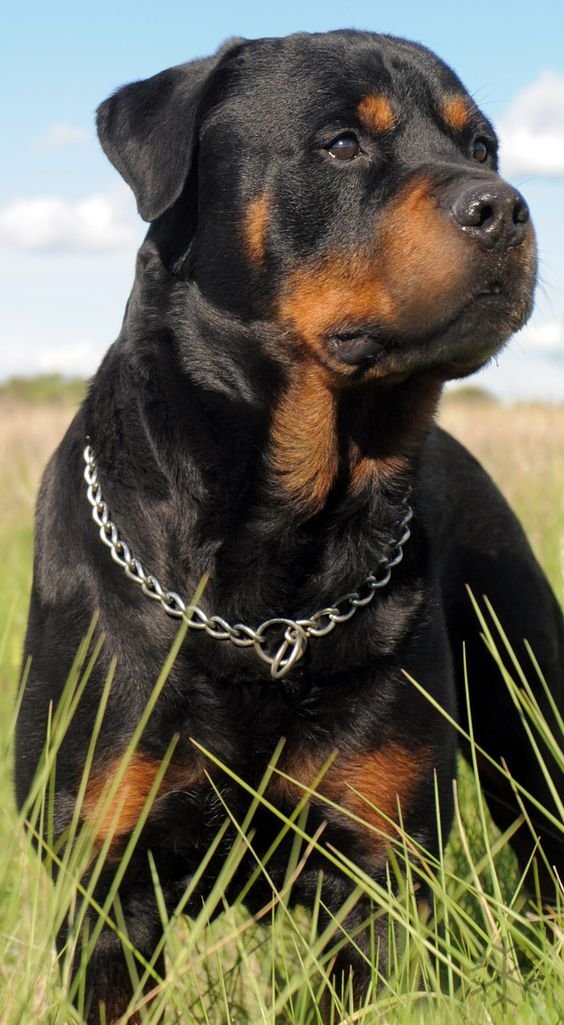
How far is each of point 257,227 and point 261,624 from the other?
32.7 inches

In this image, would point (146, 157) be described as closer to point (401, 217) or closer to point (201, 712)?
point (401, 217)

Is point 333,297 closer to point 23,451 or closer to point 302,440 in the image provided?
point 302,440

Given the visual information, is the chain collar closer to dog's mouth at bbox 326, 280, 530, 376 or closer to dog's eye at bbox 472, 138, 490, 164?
dog's mouth at bbox 326, 280, 530, 376

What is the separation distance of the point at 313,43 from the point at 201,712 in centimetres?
146

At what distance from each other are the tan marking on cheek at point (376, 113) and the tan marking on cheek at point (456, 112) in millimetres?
172

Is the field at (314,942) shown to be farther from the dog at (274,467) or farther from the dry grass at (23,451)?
the dog at (274,467)

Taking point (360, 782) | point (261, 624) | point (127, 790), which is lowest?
point (127, 790)

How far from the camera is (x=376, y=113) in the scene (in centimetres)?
259

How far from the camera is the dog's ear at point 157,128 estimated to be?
2.63 metres

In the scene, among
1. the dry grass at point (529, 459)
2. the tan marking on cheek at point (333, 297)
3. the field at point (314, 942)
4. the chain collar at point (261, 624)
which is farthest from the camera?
the dry grass at point (529, 459)

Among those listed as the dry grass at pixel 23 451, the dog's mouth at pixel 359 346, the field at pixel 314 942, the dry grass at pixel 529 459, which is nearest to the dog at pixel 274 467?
the dog's mouth at pixel 359 346

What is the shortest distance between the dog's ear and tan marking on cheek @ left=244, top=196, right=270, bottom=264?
16 centimetres

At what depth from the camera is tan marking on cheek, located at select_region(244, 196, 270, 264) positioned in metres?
2.59

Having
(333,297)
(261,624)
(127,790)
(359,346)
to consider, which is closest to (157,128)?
(333,297)
